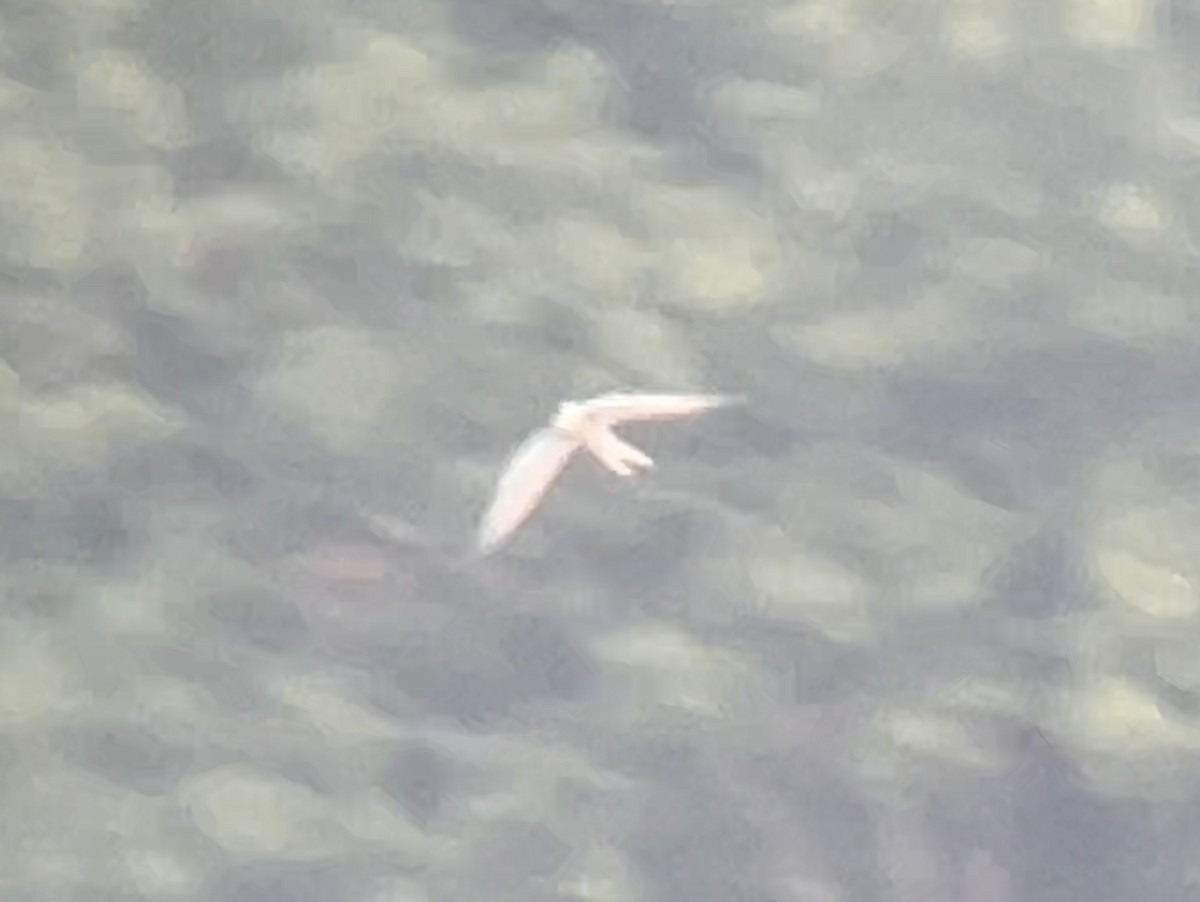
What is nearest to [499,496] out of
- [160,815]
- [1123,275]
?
[160,815]

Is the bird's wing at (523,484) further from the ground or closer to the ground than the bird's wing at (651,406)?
closer to the ground

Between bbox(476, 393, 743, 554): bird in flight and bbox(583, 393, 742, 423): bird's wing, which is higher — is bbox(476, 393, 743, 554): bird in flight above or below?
below

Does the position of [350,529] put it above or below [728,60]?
below

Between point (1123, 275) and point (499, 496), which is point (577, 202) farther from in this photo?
point (1123, 275)
